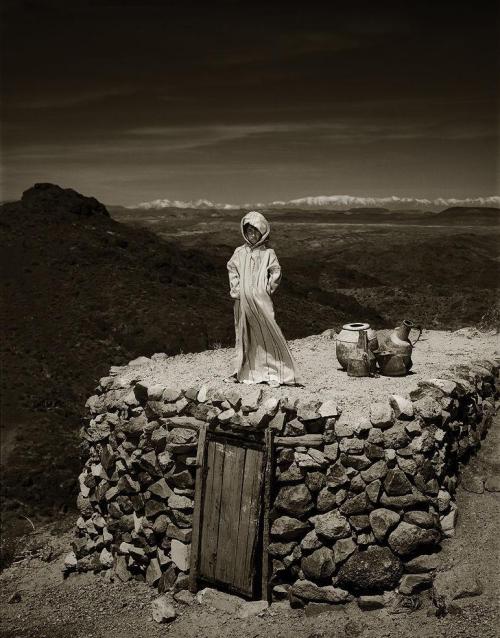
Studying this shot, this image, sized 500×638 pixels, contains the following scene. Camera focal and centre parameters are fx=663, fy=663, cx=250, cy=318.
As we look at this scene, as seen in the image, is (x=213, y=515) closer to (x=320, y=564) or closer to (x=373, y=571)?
(x=320, y=564)

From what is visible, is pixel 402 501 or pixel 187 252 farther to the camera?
pixel 187 252

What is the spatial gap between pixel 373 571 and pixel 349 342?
364 cm

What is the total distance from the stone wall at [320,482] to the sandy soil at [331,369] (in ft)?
1.31

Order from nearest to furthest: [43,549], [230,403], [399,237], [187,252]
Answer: [230,403], [43,549], [187,252], [399,237]

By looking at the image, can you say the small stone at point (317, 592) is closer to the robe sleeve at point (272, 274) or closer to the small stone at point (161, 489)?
the small stone at point (161, 489)

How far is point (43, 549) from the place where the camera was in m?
12.2

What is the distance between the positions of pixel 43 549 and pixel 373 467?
7.06 meters

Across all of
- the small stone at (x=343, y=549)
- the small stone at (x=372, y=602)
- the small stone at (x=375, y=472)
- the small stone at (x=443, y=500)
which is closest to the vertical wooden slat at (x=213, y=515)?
Result: the small stone at (x=343, y=549)

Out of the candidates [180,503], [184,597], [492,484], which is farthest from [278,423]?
[492,484]

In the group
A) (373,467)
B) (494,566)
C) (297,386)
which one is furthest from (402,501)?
(297,386)

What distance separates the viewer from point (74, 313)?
22656 mm

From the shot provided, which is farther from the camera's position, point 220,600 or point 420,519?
point 220,600

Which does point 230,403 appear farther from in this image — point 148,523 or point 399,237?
point 399,237

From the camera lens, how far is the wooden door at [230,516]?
868 centimetres
